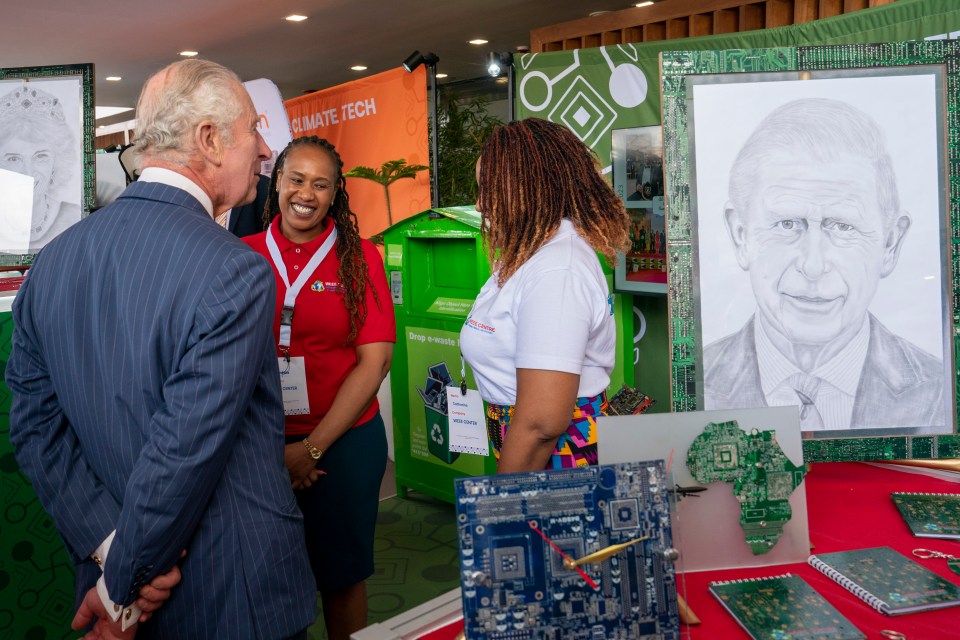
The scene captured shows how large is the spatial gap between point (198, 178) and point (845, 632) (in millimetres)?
1201

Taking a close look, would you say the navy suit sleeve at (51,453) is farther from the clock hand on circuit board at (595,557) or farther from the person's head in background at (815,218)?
the person's head in background at (815,218)

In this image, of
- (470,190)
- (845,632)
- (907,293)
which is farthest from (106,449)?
(470,190)

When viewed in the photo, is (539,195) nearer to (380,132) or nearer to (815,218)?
(815,218)

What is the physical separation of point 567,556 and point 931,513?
0.87m

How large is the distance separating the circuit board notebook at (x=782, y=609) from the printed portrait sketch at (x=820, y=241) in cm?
45

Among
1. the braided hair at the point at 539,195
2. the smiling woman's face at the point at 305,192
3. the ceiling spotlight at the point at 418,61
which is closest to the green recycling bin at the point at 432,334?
the smiling woman's face at the point at 305,192

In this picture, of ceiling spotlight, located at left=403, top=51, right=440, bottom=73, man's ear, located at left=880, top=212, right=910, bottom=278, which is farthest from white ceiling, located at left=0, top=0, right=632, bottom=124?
man's ear, located at left=880, top=212, right=910, bottom=278

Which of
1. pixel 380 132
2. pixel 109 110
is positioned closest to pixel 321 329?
pixel 380 132

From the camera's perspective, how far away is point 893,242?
1.52 metres

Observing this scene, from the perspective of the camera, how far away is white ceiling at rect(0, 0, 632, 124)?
6.96 m

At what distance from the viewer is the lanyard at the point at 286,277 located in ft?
6.60

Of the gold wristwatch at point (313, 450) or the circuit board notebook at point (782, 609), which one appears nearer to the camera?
the circuit board notebook at point (782, 609)

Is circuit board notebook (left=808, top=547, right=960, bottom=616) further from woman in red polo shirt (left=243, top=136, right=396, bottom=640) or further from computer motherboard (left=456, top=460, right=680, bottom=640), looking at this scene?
woman in red polo shirt (left=243, top=136, right=396, bottom=640)

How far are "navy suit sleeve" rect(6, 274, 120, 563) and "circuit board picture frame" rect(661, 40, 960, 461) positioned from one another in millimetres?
1089
